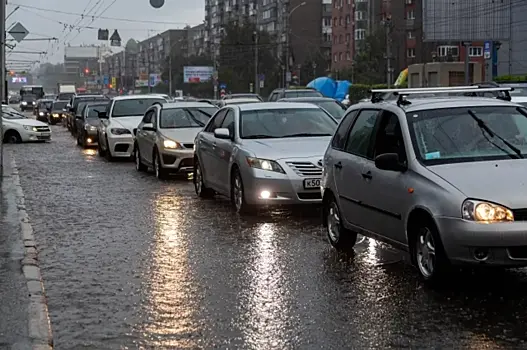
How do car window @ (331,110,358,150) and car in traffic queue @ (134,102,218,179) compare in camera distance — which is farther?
car in traffic queue @ (134,102,218,179)

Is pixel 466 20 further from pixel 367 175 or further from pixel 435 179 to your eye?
pixel 435 179

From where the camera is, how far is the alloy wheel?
774cm

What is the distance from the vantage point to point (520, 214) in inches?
283

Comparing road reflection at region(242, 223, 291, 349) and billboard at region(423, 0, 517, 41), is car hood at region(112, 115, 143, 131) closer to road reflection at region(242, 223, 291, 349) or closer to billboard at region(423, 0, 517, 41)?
road reflection at region(242, 223, 291, 349)

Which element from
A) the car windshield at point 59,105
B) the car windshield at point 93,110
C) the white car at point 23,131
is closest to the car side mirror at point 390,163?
the car windshield at point 93,110

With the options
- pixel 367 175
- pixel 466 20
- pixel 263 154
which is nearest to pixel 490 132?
pixel 367 175

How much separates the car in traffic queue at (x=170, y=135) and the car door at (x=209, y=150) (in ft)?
10.3

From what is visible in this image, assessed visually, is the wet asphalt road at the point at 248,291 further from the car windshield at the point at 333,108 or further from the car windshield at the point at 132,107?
the car windshield at the point at 132,107

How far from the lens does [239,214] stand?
1318 centimetres

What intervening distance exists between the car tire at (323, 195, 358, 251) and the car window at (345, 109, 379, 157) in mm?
658

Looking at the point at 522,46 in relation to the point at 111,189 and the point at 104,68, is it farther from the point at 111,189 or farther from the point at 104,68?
the point at 104,68

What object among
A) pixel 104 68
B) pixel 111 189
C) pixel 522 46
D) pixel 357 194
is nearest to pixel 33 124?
pixel 111 189

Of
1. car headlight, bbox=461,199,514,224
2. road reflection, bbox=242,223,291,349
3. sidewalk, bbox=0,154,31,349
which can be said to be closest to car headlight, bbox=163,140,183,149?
sidewalk, bbox=0,154,31,349

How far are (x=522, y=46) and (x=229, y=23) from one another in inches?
2092
